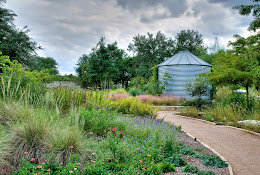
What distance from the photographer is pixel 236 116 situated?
288 inches

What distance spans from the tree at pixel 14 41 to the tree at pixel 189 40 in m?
18.6

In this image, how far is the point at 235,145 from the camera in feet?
15.7

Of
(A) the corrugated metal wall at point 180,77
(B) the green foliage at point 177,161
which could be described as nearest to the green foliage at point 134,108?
(B) the green foliage at point 177,161

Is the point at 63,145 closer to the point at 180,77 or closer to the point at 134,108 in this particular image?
the point at 134,108

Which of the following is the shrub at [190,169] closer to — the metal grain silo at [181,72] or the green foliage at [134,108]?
the green foliage at [134,108]

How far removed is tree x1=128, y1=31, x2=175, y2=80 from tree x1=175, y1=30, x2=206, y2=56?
4.45 ft

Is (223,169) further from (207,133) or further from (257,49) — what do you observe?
(257,49)

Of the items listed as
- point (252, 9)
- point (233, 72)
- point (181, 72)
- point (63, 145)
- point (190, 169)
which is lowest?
point (190, 169)

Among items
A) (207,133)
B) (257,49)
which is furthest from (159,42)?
(207,133)

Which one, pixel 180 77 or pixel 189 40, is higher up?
pixel 189 40

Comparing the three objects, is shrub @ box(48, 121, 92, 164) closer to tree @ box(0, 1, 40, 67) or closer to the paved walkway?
the paved walkway

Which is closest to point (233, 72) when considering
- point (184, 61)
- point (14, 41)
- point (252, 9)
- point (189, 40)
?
point (252, 9)

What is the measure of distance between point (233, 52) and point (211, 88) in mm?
6142

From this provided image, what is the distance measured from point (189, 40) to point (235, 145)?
1000 inches
